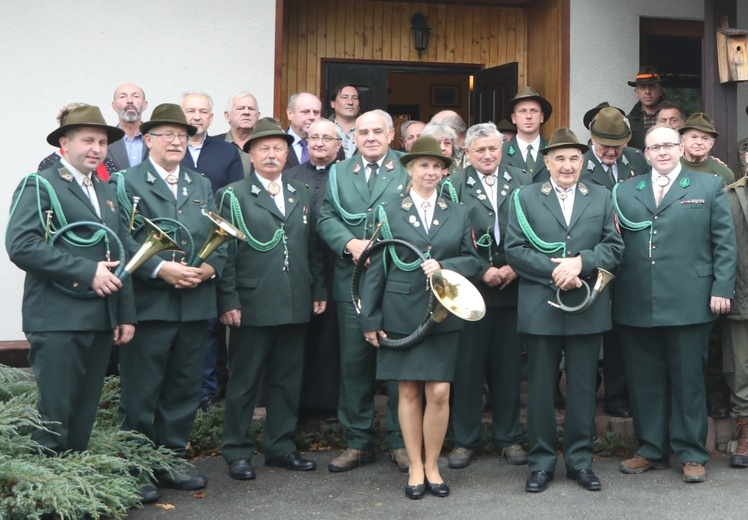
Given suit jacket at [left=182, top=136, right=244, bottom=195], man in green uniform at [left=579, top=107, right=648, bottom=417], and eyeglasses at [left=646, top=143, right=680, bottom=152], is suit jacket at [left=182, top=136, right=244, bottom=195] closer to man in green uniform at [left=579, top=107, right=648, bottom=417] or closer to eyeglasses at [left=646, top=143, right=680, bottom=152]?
man in green uniform at [left=579, top=107, right=648, bottom=417]

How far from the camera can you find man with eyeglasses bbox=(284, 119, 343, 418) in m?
6.79

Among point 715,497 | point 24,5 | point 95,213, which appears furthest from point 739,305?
point 24,5

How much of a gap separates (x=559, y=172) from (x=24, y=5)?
4.93 m

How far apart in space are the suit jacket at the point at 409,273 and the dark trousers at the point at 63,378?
151 cm

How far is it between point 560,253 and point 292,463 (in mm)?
2067

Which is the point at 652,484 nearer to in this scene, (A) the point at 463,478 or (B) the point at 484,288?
(A) the point at 463,478

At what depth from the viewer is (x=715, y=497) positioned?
5883mm

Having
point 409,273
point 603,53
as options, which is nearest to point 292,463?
point 409,273

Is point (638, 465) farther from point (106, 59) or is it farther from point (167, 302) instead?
point (106, 59)

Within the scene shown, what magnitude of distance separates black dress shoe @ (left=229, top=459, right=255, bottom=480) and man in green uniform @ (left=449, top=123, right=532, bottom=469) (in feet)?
4.07

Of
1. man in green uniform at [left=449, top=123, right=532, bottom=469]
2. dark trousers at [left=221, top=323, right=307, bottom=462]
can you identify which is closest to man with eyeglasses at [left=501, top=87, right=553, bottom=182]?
man in green uniform at [left=449, top=123, right=532, bottom=469]

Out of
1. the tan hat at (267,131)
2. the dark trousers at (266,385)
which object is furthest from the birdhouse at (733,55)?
the dark trousers at (266,385)

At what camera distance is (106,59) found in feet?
28.6

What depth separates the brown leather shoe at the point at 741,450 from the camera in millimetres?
6453
